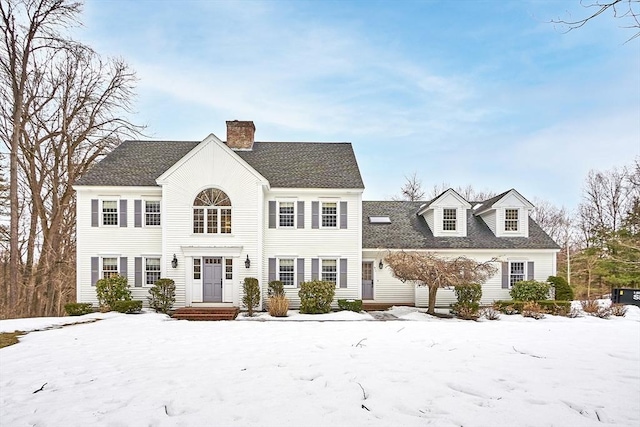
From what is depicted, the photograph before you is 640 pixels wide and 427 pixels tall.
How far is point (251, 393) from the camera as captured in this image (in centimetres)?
507

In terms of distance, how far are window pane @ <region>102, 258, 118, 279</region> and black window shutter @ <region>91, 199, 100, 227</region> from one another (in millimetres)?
1722

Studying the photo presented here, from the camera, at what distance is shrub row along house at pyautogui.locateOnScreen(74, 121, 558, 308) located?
659 inches

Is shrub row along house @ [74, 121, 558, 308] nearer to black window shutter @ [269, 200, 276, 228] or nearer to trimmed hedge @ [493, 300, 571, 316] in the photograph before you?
black window shutter @ [269, 200, 276, 228]

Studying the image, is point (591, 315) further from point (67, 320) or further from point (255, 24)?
point (67, 320)

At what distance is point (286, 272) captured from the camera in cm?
1758

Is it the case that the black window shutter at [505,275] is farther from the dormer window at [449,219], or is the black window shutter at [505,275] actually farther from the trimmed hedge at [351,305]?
the trimmed hedge at [351,305]

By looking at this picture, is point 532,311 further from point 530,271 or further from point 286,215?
point 286,215

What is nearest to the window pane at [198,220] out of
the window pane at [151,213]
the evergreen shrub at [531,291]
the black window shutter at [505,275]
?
the window pane at [151,213]

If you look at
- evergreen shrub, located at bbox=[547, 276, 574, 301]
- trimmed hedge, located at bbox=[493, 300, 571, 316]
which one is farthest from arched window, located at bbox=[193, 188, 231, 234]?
evergreen shrub, located at bbox=[547, 276, 574, 301]

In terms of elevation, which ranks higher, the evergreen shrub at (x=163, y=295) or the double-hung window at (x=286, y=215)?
the double-hung window at (x=286, y=215)

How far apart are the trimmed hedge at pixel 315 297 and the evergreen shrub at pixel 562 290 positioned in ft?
36.4

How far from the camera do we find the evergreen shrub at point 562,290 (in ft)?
58.4

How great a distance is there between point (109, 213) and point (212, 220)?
4941mm

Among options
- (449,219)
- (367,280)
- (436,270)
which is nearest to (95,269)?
(367,280)
